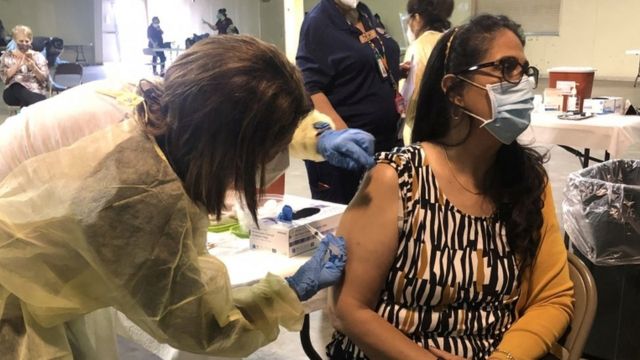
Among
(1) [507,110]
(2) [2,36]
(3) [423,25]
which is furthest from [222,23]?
(1) [507,110]

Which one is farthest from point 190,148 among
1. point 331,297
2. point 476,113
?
point 476,113

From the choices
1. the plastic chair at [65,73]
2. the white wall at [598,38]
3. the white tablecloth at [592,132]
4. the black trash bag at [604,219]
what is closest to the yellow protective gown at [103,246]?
the black trash bag at [604,219]

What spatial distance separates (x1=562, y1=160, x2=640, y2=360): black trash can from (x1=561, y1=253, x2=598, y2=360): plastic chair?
807 mm

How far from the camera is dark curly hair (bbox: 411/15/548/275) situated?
132 centimetres

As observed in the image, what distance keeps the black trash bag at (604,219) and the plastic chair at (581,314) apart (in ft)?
2.63

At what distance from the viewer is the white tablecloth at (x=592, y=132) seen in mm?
2932

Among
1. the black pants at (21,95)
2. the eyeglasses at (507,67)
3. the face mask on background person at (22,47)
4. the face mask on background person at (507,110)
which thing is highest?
the eyeglasses at (507,67)

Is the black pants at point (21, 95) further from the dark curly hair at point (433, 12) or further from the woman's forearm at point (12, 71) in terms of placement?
the dark curly hair at point (433, 12)

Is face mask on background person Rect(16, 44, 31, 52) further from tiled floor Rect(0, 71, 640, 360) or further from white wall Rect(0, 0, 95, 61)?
white wall Rect(0, 0, 95, 61)

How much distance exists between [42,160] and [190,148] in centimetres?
21

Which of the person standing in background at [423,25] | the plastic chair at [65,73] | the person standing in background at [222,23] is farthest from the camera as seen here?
the person standing in background at [222,23]

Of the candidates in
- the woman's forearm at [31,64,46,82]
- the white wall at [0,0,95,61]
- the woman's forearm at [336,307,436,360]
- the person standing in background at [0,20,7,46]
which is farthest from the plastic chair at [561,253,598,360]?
the white wall at [0,0,95,61]

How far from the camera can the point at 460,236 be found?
4.20ft

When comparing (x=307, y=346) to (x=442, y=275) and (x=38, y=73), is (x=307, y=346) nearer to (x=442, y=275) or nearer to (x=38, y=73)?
(x=442, y=275)
